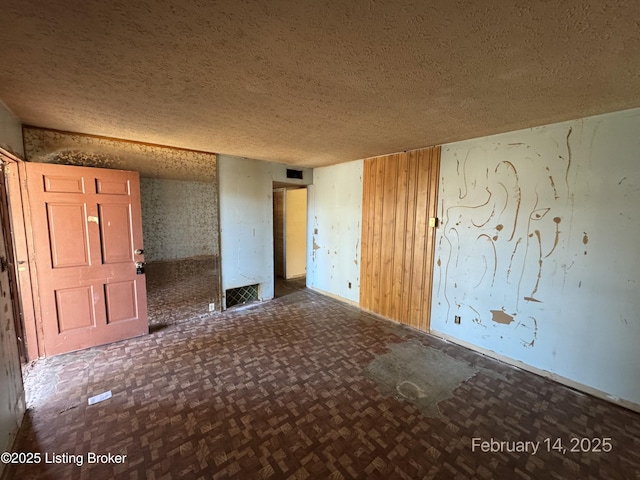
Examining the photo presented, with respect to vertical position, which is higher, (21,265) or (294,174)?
(294,174)

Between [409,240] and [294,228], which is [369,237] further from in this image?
[294,228]

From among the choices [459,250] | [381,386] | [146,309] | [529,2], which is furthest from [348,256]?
[529,2]

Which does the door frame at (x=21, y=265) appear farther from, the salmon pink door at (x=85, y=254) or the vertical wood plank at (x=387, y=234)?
the vertical wood plank at (x=387, y=234)

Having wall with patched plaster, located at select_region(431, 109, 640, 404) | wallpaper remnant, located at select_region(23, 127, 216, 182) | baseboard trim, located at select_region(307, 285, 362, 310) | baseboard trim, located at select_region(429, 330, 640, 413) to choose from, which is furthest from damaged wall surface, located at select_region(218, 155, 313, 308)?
baseboard trim, located at select_region(429, 330, 640, 413)

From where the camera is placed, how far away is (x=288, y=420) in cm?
190

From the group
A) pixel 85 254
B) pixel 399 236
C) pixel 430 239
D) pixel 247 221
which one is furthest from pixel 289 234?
pixel 85 254

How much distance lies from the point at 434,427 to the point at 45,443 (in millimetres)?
2580

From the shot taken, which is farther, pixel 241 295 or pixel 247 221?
pixel 241 295

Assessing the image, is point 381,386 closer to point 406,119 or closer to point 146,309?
point 406,119

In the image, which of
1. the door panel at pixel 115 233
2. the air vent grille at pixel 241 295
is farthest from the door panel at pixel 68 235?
the air vent grille at pixel 241 295

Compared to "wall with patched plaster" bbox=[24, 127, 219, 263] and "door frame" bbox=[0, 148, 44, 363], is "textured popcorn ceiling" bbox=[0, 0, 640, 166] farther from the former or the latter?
"door frame" bbox=[0, 148, 44, 363]

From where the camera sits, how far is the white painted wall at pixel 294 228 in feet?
19.0

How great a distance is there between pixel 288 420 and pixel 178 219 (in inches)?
109

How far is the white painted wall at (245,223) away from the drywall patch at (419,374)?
2.40 m
